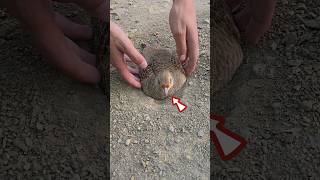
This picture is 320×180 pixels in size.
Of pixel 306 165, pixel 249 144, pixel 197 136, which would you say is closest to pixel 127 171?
pixel 197 136

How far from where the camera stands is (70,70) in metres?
1.38

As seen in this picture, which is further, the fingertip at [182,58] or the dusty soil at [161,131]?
the fingertip at [182,58]

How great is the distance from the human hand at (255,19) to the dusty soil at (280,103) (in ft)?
0.13

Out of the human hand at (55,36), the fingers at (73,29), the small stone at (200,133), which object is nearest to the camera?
the human hand at (55,36)

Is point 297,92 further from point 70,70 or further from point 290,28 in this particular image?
point 70,70

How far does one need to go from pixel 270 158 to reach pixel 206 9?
58 centimetres

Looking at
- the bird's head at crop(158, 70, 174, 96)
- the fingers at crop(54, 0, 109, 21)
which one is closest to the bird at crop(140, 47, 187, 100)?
the bird's head at crop(158, 70, 174, 96)

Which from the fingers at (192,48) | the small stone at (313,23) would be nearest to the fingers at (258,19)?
the small stone at (313,23)

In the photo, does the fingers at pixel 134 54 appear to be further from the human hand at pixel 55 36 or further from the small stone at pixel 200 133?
the small stone at pixel 200 133

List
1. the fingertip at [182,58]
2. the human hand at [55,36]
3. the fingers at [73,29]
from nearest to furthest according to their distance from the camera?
the human hand at [55,36] → the fingertip at [182,58] → the fingers at [73,29]

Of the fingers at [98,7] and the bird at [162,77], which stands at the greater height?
the fingers at [98,7]

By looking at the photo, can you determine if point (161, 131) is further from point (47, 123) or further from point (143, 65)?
point (47, 123)

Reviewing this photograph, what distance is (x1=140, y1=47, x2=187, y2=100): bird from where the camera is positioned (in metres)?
1.41

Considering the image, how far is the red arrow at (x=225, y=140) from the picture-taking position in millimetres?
1285
